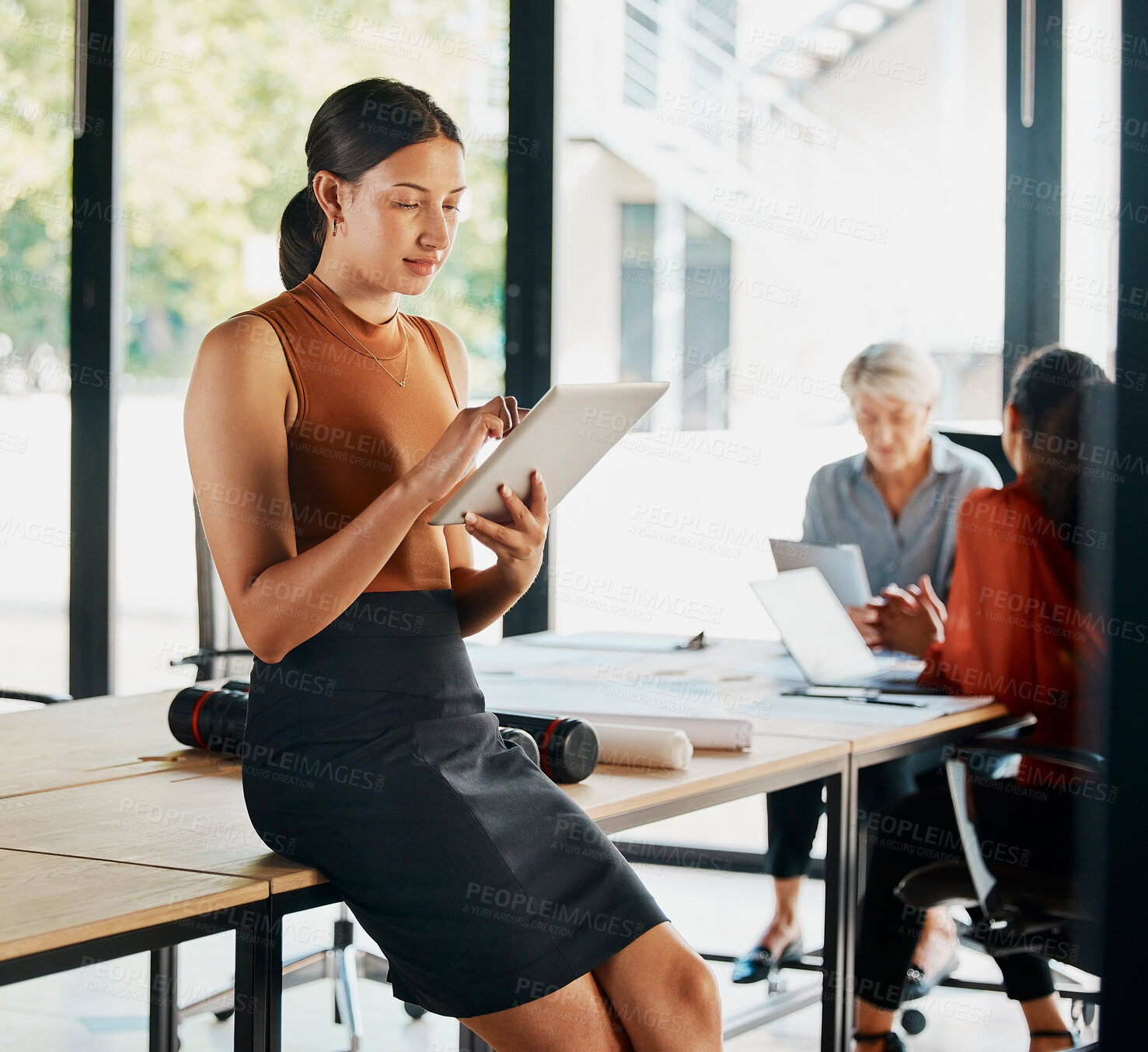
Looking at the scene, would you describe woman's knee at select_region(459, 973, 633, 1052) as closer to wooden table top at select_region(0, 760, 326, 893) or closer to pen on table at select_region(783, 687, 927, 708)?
wooden table top at select_region(0, 760, 326, 893)

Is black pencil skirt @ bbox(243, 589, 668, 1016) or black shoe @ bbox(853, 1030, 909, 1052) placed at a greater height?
black pencil skirt @ bbox(243, 589, 668, 1016)

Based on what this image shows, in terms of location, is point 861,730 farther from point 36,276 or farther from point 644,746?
point 36,276

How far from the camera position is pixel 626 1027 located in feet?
4.89

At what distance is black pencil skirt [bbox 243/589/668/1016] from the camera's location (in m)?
1.43

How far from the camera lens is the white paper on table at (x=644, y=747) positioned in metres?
1.95

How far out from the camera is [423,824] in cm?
146

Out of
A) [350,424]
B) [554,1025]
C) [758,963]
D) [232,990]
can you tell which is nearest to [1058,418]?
[758,963]

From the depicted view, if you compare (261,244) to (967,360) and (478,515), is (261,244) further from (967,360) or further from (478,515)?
(478,515)

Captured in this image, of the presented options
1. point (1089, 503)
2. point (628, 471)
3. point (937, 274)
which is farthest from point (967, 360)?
point (1089, 503)

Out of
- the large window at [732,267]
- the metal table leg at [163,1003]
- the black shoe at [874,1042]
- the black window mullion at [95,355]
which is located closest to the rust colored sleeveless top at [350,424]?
the metal table leg at [163,1003]

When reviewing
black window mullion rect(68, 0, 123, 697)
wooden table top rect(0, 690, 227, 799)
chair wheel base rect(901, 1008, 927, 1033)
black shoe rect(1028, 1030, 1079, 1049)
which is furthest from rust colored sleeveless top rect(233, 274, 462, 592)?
black window mullion rect(68, 0, 123, 697)

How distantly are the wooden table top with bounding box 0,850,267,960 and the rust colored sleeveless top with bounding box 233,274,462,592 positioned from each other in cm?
39

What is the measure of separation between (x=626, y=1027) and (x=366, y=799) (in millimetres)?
396

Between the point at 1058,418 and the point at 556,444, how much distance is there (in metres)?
1.49
